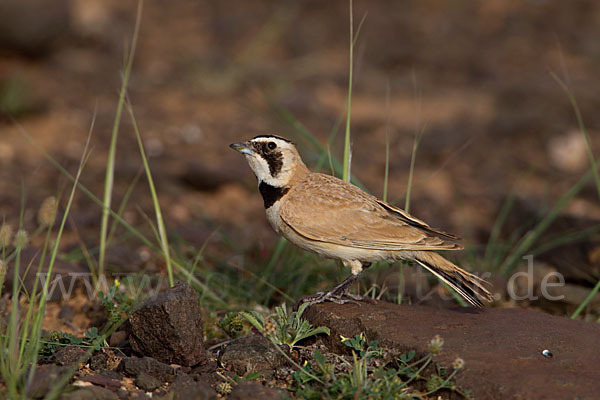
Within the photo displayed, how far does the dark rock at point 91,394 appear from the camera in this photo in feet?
10.9

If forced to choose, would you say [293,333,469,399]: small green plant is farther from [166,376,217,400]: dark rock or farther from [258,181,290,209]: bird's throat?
[258,181,290,209]: bird's throat

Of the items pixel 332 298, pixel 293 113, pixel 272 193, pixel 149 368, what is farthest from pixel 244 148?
pixel 293 113

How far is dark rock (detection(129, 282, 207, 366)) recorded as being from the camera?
3951 millimetres

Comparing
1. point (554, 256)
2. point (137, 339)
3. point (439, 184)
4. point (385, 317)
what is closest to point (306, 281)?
point (385, 317)

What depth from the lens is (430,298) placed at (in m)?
5.70

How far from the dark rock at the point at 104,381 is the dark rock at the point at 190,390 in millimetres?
279

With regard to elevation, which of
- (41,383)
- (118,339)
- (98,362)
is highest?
(41,383)

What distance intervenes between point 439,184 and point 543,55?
5.49 meters

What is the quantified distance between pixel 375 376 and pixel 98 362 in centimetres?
153

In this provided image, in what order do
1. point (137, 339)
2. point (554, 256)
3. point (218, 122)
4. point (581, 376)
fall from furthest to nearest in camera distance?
1. point (218, 122)
2. point (554, 256)
3. point (137, 339)
4. point (581, 376)

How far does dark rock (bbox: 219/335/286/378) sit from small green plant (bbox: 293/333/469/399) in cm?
18

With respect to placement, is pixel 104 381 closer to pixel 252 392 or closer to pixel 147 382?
pixel 147 382

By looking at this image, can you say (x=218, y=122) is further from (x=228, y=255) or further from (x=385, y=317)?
(x=385, y=317)

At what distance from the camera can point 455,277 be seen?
439 cm
